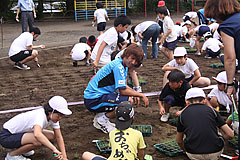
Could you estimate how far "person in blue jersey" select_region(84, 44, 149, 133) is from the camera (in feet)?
15.5

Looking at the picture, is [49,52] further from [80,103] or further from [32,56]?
[80,103]

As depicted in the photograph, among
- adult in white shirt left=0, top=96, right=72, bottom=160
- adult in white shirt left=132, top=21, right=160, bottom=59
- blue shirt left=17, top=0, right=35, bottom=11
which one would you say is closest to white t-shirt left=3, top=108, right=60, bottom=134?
adult in white shirt left=0, top=96, right=72, bottom=160

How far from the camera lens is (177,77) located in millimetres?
5035

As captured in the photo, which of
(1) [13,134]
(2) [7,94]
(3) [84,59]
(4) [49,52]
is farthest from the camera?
(4) [49,52]

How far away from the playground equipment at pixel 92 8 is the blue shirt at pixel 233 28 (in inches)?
766

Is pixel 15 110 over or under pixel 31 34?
under

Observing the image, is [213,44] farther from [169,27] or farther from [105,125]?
[105,125]

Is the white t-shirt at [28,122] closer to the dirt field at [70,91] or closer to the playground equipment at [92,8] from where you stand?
the dirt field at [70,91]

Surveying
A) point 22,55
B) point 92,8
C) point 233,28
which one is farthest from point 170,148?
point 92,8

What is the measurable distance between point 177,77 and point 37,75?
14.7 feet

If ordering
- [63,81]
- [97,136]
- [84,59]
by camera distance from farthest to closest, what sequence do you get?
[84,59] < [63,81] < [97,136]

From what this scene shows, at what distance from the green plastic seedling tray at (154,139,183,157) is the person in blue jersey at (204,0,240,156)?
46.7 inches

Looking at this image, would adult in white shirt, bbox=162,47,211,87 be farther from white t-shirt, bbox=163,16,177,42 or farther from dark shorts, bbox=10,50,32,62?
dark shorts, bbox=10,50,32,62

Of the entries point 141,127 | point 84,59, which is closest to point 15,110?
point 141,127
